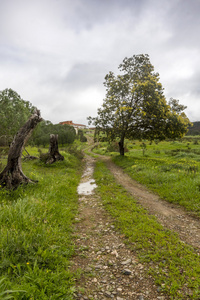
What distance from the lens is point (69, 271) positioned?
3.72m

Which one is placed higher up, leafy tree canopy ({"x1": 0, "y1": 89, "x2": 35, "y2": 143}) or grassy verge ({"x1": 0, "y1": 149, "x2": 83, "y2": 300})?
leafy tree canopy ({"x1": 0, "y1": 89, "x2": 35, "y2": 143})

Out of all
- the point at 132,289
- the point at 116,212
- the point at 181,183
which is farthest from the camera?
the point at 181,183

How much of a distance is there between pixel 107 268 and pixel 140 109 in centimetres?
1734

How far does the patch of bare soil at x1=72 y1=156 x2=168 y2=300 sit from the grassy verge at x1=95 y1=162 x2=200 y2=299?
24 cm

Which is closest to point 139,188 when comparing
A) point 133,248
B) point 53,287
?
point 133,248

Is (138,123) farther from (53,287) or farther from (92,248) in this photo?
(53,287)

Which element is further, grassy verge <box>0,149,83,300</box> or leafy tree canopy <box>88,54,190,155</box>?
leafy tree canopy <box>88,54,190,155</box>

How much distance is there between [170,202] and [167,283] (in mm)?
5268

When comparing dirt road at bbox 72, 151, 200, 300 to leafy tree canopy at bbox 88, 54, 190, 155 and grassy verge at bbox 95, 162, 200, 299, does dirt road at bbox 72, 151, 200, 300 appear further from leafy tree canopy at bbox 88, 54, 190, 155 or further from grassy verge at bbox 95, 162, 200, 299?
leafy tree canopy at bbox 88, 54, 190, 155

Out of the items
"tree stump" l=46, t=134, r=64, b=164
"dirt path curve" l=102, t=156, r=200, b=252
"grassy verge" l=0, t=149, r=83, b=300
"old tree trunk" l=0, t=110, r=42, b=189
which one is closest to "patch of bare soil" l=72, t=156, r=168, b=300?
"grassy verge" l=0, t=149, r=83, b=300

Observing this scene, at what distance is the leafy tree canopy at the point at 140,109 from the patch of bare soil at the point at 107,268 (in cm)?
1577

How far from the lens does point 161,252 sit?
170 inches

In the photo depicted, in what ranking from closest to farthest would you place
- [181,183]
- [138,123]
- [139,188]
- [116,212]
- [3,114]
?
[116,212], [181,183], [139,188], [138,123], [3,114]

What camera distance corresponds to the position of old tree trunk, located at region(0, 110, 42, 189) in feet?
28.8
